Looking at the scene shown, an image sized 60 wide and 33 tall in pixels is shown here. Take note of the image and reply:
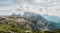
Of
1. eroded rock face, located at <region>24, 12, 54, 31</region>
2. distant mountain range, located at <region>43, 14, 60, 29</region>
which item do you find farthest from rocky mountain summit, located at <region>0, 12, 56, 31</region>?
distant mountain range, located at <region>43, 14, 60, 29</region>

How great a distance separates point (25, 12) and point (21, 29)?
2.84ft

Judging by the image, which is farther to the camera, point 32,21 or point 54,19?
point 32,21

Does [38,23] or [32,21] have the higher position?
[32,21]

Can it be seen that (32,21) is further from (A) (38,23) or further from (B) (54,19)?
(B) (54,19)

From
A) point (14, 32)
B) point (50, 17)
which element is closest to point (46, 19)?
point (50, 17)

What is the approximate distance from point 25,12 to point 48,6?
46.4 inches

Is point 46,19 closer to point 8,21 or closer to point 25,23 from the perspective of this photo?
point 25,23

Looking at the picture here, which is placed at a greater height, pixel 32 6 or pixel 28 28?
pixel 32 6

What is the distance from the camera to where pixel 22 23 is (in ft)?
39.0

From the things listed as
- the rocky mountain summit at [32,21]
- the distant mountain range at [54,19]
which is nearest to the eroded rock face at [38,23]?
the rocky mountain summit at [32,21]

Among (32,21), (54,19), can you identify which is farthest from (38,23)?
(54,19)

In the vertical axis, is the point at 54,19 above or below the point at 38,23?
above

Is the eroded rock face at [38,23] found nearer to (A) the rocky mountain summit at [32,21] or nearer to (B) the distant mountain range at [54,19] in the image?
(A) the rocky mountain summit at [32,21]

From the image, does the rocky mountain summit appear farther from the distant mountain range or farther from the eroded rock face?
the distant mountain range
